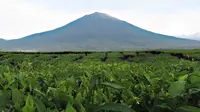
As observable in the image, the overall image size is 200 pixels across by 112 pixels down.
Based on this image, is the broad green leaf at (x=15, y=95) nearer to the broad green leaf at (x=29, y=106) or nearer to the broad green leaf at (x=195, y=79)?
the broad green leaf at (x=29, y=106)

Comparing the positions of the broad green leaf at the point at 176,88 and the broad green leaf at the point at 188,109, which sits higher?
the broad green leaf at the point at 176,88

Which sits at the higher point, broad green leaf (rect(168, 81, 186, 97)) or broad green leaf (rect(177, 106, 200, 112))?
broad green leaf (rect(168, 81, 186, 97))

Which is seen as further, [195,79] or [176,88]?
[195,79]

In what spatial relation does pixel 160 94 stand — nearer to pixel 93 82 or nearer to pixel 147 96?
pixel 147 96

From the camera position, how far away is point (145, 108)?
2.00 m

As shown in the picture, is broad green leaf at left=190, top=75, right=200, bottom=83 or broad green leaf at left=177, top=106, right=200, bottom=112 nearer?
broad green leaf at left=177, top=106, right=200, bottom=112

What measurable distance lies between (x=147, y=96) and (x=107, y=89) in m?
0.29

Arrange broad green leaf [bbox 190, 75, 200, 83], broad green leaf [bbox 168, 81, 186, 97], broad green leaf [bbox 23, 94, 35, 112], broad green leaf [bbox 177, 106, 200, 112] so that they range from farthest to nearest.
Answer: broad green leaf [bbox 190, 75, 200, 83]
broad green leaf [bbox 168, 81, 186, 97]
broad green leaf [bbox 177, 106, 200, 112]
broad green leaf [bbox 23, 94, 35, 112]

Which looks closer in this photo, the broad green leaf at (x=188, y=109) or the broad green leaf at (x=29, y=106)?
the broad green leaf at (x=29, y=106)

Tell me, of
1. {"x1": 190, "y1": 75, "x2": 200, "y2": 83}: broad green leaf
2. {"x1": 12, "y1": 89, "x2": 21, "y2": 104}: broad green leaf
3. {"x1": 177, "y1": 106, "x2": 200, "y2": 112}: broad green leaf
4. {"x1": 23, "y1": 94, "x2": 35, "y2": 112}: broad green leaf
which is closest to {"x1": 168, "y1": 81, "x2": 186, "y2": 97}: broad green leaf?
{"x1": 177, "y1": 106, "x2": 200, "y2": 112}: broad green leaf

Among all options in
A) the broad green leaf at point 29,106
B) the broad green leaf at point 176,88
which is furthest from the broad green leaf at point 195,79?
the broad green leaf at point 29,106

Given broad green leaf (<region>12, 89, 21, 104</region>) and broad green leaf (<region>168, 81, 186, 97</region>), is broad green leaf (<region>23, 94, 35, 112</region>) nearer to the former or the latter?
broad green leaf (<region>12, 89, 21, 104</region>)

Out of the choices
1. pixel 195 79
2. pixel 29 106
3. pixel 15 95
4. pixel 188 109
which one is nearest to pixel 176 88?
pixel 188 109

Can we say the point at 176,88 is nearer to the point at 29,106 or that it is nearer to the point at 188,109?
the point at 188,109
